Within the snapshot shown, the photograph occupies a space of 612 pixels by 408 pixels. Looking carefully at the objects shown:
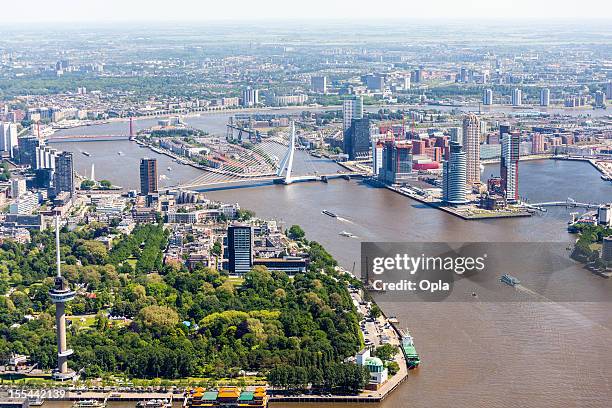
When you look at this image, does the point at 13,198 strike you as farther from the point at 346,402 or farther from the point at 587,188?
the point at 346,402

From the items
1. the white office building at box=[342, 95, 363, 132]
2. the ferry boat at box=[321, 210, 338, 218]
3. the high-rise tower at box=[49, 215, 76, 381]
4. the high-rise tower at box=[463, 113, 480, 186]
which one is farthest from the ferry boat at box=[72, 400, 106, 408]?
the white office building at box=[342, 95, 363, 132]

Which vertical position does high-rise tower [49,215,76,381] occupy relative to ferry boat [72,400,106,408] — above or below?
above

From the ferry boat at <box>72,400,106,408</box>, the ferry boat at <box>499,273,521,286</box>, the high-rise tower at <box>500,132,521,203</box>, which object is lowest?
the ferry boat at <box>72,400,106,408</box>

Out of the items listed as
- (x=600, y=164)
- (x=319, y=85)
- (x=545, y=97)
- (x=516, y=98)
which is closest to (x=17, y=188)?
(x=600, y=164)

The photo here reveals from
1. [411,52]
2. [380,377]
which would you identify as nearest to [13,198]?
[380,377]

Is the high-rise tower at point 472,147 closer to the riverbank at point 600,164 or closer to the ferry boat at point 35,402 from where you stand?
the riverbank at point 600,164

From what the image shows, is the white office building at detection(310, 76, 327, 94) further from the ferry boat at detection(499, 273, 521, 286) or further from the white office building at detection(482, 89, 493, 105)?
the ferry boat at detection(499, 273, 521, 286)

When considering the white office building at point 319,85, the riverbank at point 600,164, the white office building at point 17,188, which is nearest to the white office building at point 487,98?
the white office building at point 319,85

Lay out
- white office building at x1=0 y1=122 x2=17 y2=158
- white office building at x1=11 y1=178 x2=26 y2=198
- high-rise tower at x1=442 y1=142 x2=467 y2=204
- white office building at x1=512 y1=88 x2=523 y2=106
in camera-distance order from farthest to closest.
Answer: white office building at x1=512 y1=88 x2=523 y2=106 < white office building at x1=0 y1=122 x2=17 y2=158 < white office building at x1=11 y1=178 x2=26 y2=198 < high-rise tower at x1=442 y1=142 x2=467 y2=204
